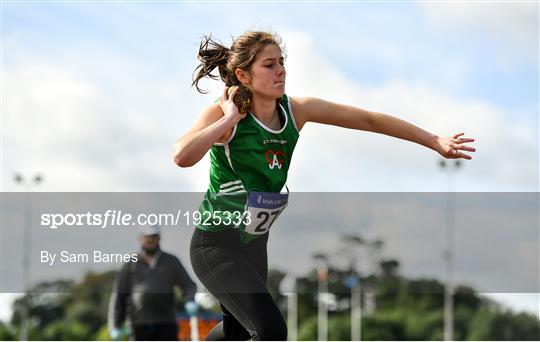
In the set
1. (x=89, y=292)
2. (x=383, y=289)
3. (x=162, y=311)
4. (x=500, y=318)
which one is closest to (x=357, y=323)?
(x=383, y=289)

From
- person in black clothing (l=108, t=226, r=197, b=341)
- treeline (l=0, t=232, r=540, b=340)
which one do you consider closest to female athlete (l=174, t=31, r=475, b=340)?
person in black clothing (l=108, t=226, r=197, b=341)

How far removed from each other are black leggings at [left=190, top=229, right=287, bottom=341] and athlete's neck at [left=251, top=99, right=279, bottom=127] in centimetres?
66

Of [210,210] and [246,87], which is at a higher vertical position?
[246,87]

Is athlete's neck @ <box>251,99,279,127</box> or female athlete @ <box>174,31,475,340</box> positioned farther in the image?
athlete's neck @ <box>251,99,279,127</box>

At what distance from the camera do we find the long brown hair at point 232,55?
5957 millimetres

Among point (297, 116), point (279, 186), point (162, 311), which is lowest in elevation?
point (162, 311)

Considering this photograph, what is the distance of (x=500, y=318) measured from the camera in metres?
59.9

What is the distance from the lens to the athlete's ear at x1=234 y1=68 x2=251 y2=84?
19.5ft

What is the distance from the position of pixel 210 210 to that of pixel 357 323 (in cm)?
6466

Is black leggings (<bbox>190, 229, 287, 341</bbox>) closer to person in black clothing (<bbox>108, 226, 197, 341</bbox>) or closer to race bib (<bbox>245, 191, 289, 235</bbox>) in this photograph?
race bib (<bbox>245, 191, 289, 235</bbox>)

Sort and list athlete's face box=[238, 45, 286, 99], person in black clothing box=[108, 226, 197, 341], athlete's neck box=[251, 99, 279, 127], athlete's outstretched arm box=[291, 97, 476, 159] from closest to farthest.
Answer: athlete's face box=[238, 45, 286, 99] → athlete's neck box=[251, 99, 279, 127] → athlete's outstretched arm box=[291, 97, 476, 159] → person in black clothing box=[108, 226, 197, 341]

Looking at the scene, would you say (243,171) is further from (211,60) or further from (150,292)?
(150,292)

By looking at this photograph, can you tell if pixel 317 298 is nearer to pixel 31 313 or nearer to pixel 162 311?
pixel 31 313

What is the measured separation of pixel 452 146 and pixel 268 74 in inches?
49.4
